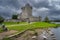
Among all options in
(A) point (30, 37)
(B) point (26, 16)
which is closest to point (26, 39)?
(A) point (30, 37)

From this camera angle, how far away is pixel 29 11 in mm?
173500

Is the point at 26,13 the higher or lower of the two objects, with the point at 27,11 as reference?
lower

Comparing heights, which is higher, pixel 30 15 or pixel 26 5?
pixel 26 5

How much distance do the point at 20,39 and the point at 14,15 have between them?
145 meters

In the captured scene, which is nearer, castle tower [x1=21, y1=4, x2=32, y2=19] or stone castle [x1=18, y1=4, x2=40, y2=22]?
stone castle [x1=18, y1=4, x2=40, y2=22]

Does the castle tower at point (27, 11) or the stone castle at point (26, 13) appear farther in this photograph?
the castle tower at point (27, 11)

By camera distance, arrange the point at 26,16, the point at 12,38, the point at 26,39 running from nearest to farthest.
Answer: the point at 12,38 < the point at 26,39 < the point at 26,16

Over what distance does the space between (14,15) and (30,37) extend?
14371 cm

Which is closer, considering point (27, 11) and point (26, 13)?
point (26, 13)

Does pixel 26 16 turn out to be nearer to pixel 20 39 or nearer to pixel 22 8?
pixel 22 8

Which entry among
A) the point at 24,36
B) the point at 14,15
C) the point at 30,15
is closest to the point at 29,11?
the point at 30,15

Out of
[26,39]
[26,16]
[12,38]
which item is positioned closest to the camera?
[12,38]

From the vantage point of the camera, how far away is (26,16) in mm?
167250

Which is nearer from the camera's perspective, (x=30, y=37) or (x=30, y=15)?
(x=30, y=37)
